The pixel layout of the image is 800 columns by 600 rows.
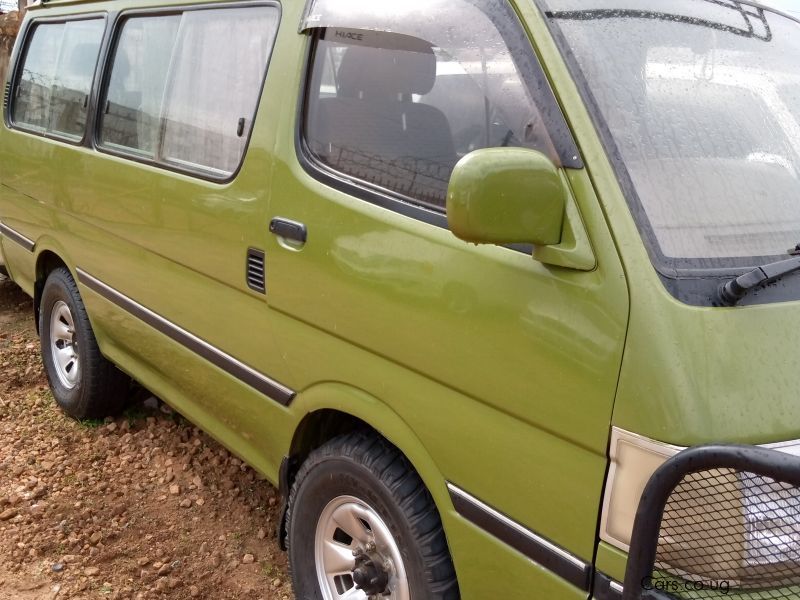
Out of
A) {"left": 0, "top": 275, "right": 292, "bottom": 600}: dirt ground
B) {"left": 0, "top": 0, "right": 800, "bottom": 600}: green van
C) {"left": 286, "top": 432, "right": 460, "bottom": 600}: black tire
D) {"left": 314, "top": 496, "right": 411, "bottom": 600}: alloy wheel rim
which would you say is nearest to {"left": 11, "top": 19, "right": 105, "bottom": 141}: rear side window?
{"left": 0, "top": 0, "right": 800, "bottom": 600}: green van

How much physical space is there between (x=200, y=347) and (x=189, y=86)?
3.35ft

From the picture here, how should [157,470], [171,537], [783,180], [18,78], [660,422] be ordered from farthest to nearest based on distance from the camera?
1. [18,78]
2. [157,470]
3. [171,537]
4. [783,180]
5. [660,422]

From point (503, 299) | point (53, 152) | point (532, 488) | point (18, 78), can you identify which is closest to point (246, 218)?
point (503, 299)

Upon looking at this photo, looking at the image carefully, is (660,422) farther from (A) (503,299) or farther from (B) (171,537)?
(B) (171,537)

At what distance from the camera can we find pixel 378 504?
2.17 meters

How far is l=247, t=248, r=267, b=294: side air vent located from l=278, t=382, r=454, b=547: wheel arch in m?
0.39

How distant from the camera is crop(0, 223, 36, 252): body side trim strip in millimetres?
4449

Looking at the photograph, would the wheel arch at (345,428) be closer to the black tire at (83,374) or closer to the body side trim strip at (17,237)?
the black tire at (83,374)

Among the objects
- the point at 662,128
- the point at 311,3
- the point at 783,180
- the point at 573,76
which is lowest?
the point at 783,180

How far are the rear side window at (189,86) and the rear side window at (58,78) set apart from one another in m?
0.30

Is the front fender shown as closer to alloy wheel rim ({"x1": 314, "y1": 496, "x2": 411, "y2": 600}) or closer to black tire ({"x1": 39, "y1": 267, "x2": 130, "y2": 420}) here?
alloy wheel rim ({"x1": 314, "y1": 496, "x2": 411, "y2": 600})

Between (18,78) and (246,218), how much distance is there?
3.06m

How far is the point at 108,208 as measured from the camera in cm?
343

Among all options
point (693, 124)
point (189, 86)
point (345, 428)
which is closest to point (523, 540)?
point (345, 428)
